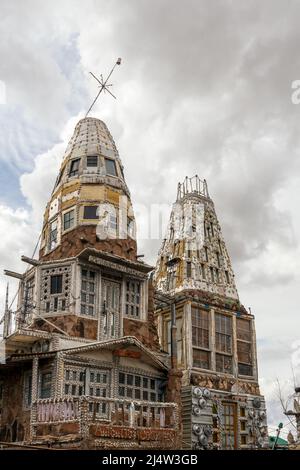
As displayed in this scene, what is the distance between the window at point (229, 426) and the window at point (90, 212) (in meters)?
12.9

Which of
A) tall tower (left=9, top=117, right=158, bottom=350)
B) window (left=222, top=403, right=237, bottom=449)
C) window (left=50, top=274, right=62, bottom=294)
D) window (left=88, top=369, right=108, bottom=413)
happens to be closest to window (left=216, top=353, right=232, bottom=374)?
window (left=222, top=403, right=237, bottom=449)

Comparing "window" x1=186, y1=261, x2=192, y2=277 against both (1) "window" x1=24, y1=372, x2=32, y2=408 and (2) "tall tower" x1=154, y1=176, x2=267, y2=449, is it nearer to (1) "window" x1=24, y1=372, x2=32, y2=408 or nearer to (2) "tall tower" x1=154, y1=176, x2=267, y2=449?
(2) "tall tower" x1=154, y1=176, x2=267, y2=449

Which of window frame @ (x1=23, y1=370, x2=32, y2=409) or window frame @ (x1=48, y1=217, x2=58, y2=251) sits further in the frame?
window frame @ (x1=48, y1=217, x2=58, y2=251)

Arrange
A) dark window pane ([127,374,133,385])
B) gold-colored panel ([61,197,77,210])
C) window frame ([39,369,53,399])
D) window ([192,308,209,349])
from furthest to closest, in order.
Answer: window ([192,308,209,349]) → gold-colored panel ([61,197,77,210]) → dark window pane ([127,374,133,385]) → window frame ([39,369,53,399])

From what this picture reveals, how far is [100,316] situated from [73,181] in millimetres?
7909

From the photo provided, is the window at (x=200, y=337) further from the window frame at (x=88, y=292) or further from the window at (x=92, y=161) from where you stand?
the window at (x=92, y=161)

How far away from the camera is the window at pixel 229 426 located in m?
Answer: 33.2

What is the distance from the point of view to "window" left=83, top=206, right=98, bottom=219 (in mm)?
31659

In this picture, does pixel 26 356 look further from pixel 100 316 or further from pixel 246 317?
pixel 246 317

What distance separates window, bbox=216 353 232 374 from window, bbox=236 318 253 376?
86cm

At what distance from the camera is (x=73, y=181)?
3306 cm

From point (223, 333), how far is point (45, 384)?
41.8ft

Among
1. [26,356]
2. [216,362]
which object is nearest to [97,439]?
[26,356]

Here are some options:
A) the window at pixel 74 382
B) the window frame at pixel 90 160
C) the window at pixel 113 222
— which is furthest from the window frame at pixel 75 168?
the window at pixel 74 382
